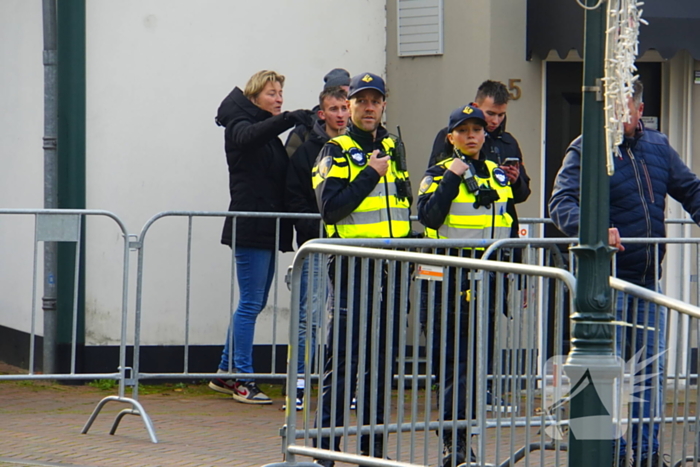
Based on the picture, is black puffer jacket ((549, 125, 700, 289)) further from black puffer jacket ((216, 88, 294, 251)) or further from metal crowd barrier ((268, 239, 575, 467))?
black puffer jacket ((216, 88, 294, 251))

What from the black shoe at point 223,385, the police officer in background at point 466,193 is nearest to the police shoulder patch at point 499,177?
→ the police officer in background at point 466,193

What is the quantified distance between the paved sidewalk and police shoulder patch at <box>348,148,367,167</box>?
5.68 feet

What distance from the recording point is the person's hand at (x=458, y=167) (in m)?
6.18

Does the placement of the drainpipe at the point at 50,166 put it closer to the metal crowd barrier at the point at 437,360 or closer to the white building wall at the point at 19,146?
the white building wall at the point at 19,146

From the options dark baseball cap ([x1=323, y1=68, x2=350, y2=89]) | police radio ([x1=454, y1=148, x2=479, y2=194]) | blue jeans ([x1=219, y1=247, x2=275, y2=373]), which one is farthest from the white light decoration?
blue jeans ([x1=219, y1=247, x2=275, y2=373])

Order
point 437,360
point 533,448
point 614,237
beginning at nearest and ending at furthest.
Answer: point 533,448, point 437,360, point 614,237

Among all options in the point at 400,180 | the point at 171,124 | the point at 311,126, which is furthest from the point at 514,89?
the point at 400,180

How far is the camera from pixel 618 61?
12.9 feet

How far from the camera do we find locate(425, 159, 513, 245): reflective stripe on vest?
6.35 metres

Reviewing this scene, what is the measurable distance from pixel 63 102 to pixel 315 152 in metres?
2.18

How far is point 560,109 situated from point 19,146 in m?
4.36

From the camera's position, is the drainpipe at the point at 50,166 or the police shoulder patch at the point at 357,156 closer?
the police shoulder patch at the point at 357,156

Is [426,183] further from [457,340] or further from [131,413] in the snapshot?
[131,413]

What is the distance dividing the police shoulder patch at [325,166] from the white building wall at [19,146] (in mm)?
3830
